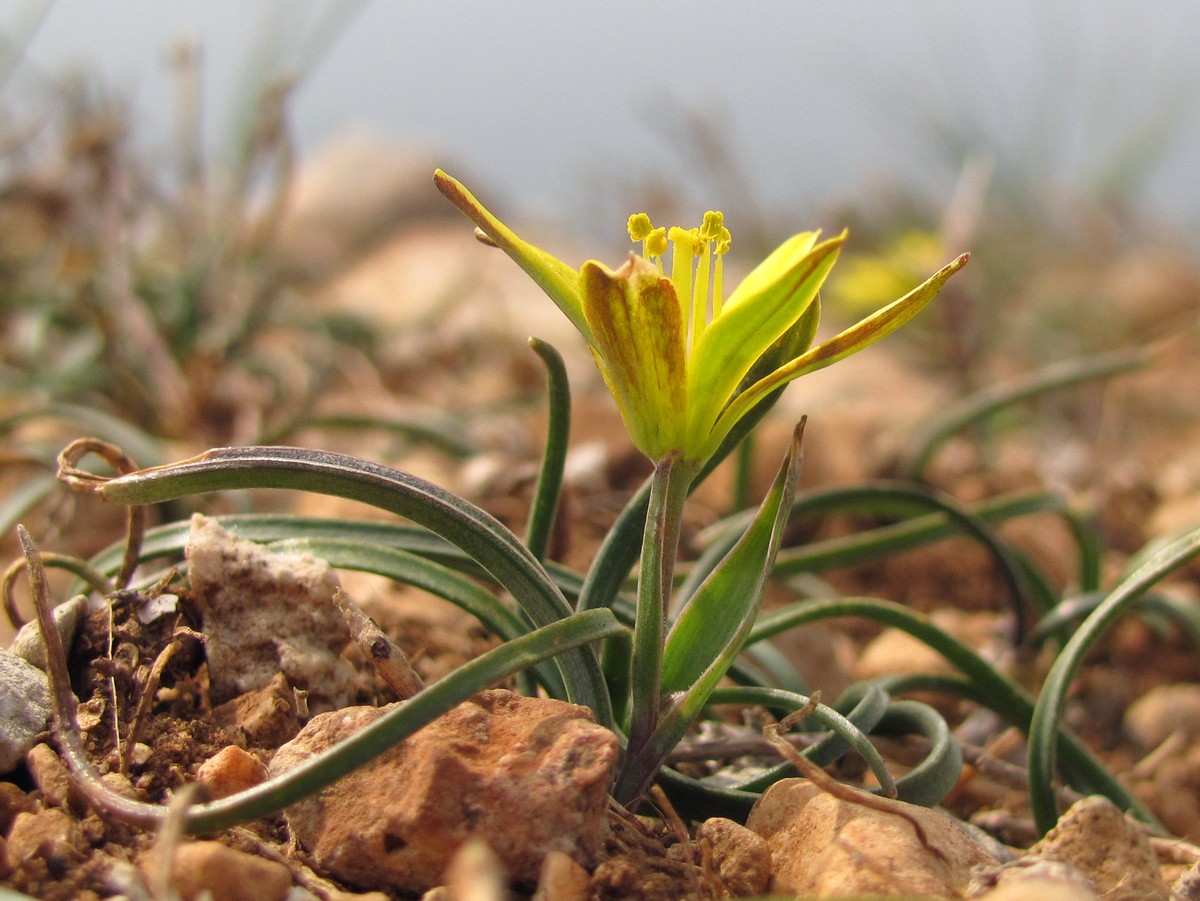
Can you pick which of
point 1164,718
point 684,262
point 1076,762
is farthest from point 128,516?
point 1164,718

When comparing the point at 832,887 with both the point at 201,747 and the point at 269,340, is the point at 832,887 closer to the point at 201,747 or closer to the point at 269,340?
the point at 201,747

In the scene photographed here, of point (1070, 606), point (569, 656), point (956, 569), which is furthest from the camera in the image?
point (956, 569)

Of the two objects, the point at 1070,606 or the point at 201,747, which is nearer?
the point at 201,747

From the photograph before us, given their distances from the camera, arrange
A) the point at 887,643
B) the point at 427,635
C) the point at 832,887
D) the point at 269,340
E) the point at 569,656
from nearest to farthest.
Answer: the point at 832,887 → the point at 569,656 → the point at 427,635 → the point at 887,643 → the point at 269,340

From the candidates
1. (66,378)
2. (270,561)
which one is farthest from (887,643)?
(66,378)

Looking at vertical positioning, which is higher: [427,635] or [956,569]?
[427,635]

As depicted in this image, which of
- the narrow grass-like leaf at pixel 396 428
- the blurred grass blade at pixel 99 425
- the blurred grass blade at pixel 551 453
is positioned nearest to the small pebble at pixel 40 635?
the blurred grass blade at pixel 551 453
